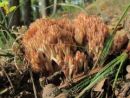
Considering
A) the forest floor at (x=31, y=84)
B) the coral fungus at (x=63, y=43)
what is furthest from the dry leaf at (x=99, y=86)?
the coral fungus at (x=63, y=43)

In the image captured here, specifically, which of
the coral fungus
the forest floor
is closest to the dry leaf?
the forest floor

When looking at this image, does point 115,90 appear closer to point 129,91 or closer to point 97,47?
point 129,91

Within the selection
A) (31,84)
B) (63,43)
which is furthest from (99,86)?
(31,84)

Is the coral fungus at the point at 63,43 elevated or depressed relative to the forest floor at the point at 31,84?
elevated

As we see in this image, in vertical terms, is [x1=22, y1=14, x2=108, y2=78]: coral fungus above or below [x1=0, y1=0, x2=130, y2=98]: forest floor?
above

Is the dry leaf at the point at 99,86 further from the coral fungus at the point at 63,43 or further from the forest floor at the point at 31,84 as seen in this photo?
the coral fungus at the point at 63,43

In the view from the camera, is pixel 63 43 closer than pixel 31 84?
Yes

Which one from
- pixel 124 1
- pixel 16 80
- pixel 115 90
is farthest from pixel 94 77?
pixel 124 1

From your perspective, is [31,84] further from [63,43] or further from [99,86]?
[99,86]

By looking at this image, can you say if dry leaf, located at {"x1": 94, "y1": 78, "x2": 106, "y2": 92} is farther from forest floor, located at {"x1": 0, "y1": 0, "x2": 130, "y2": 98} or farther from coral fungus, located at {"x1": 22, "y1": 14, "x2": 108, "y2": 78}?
coral fungus, located at {"x1": 22, "y1": 14, "x2": 108, "y2": 78}

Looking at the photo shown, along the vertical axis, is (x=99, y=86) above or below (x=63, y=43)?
below

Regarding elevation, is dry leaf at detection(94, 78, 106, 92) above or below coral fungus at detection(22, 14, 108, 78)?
below
